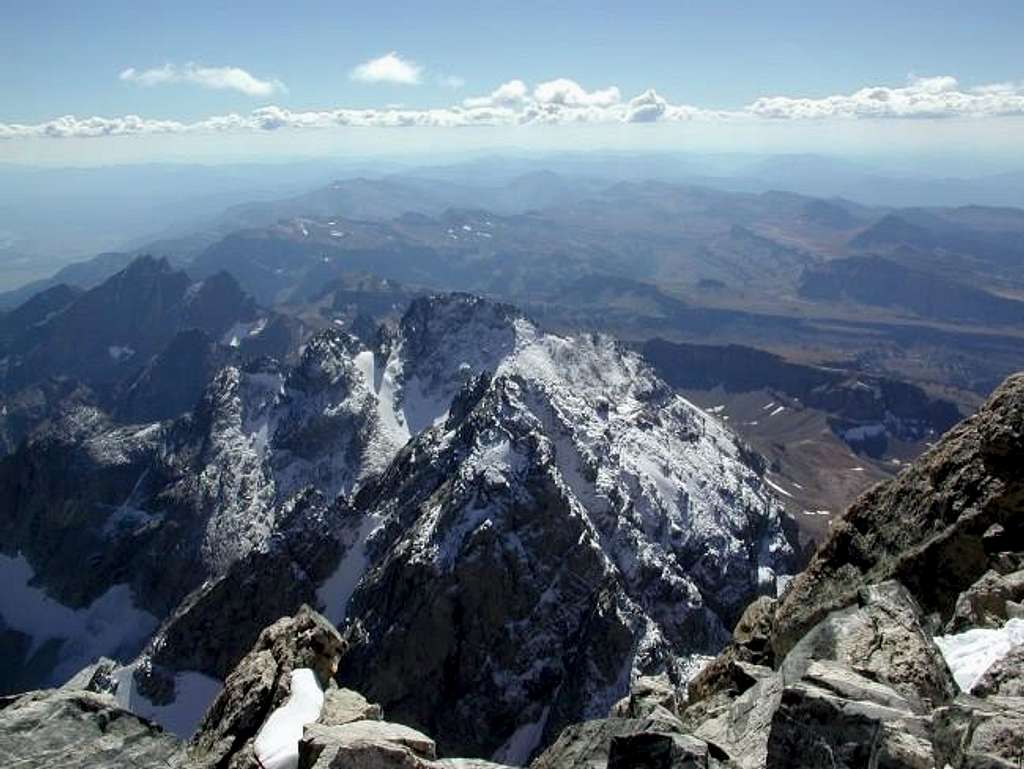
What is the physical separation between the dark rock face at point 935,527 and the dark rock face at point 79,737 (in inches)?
847

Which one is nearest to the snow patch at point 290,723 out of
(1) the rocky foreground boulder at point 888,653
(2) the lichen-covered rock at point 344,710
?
(2) the lichen-covered rock at point 344,710

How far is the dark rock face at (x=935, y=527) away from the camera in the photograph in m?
26.3

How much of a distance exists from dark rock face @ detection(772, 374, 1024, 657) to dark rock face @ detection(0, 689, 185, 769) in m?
21.5

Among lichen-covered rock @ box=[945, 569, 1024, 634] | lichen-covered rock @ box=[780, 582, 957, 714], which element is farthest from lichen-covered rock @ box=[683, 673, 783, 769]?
lichen-covered rock @ box=[945, 569, 1024, 634]

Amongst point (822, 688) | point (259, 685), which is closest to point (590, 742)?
point (822, 688)

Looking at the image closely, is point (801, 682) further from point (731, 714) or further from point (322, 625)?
point (322, 625)

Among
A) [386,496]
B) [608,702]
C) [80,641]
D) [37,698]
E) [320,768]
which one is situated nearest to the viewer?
[320,768]

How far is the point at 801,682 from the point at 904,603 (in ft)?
19.1

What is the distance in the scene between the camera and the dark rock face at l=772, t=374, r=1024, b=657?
26281mm

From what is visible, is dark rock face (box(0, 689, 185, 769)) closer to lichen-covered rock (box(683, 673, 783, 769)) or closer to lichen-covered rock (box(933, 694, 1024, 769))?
lichen-covered rock (box(683, 673, 783, 769))

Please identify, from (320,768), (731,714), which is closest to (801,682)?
(731,714)

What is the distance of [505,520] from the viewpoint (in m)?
125

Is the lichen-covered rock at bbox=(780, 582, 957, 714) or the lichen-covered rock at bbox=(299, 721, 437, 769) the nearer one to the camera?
the lichen-covered rock at bbox=(780, 582, 957, 714)

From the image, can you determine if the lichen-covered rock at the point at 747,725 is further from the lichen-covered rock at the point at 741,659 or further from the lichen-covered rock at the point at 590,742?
the lichen-covered rock at the point at 741,659
